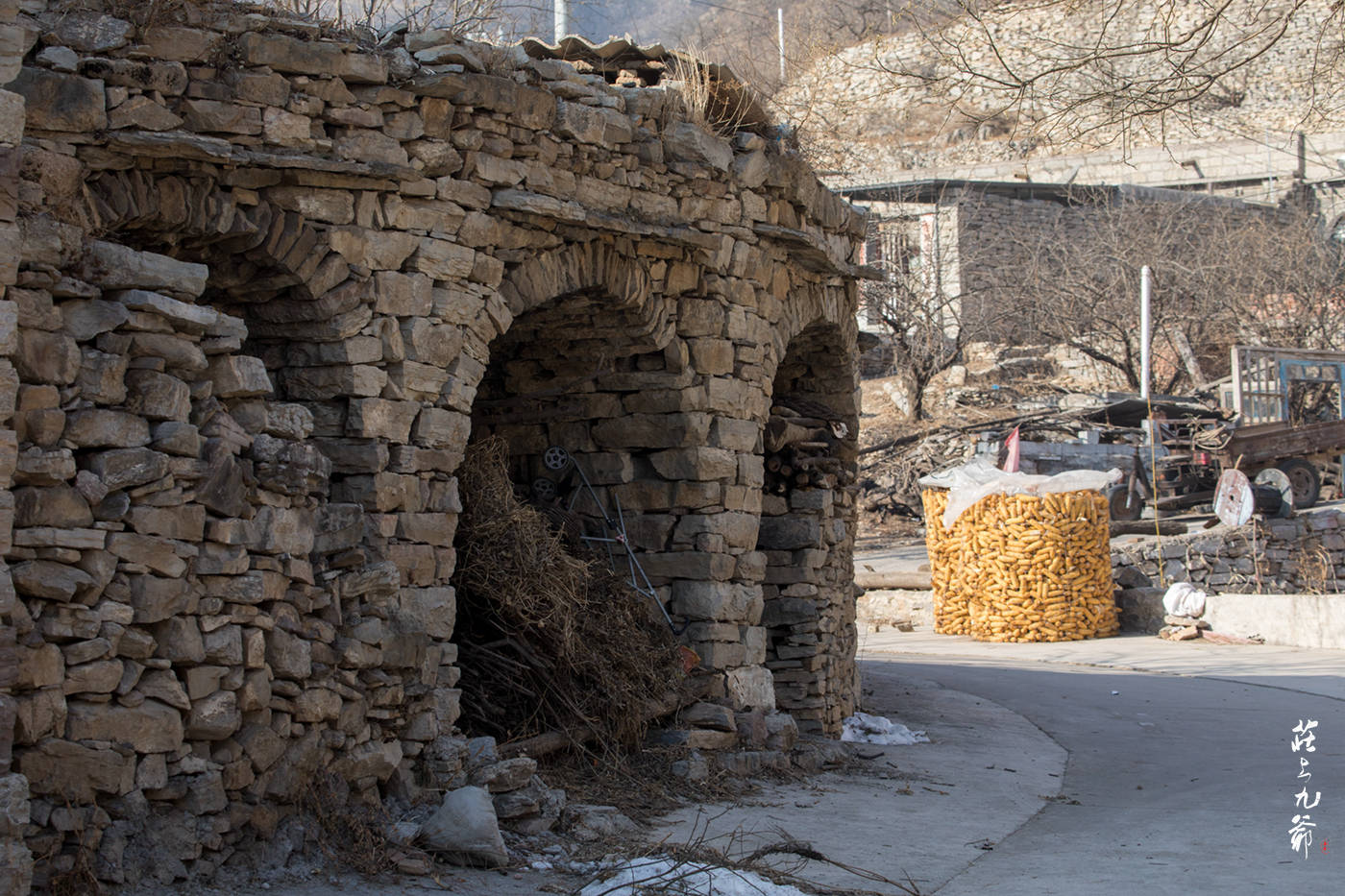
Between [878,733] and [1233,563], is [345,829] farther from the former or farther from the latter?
[1233,563]

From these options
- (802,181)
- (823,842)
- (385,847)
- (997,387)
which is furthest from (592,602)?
(997,387)

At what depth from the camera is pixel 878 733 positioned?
9.48m

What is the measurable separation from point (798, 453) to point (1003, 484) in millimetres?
7834

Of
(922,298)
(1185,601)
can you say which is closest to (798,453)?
(1185,601)

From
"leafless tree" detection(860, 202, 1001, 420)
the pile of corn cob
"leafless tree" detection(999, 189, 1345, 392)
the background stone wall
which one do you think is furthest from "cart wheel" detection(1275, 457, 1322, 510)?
the background stone wall

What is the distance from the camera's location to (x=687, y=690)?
24.7 feet

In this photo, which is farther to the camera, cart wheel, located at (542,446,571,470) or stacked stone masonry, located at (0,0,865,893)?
cart wheel, located at (542,446,571,470)

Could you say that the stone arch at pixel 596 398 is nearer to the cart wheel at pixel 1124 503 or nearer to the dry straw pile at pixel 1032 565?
the dry straw pile at pixel 1032 565

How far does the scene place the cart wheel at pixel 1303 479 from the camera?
19781 millimetres

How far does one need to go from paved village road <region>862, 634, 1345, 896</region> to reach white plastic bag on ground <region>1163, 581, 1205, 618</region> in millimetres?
642

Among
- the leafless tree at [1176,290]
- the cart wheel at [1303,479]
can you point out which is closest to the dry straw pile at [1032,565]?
the cart wheel at [1303,479]

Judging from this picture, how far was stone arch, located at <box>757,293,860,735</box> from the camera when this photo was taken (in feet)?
29.8

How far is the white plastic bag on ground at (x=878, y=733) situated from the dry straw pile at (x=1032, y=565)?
7061mm

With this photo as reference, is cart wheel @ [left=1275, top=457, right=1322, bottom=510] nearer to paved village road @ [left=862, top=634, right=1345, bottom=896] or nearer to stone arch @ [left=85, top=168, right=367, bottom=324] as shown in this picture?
paved village road @ [left=862, top=634, right=1345, bottom=896]
